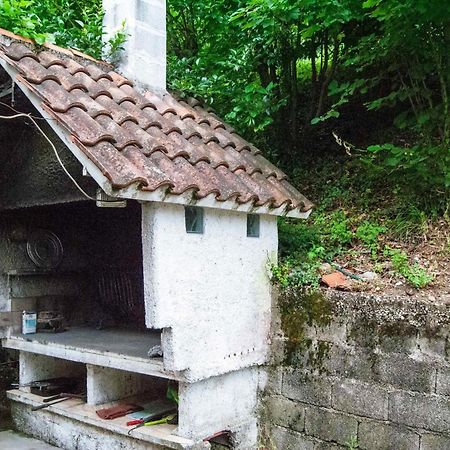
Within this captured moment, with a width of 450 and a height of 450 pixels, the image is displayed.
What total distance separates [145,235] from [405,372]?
2.19 meters

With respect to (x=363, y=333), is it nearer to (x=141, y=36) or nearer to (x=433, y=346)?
(x=433, y=346)

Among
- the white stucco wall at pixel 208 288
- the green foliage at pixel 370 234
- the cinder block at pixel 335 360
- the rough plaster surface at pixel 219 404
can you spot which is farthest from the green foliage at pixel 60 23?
the cinder block at pixel 335 360

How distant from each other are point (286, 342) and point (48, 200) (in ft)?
7.86

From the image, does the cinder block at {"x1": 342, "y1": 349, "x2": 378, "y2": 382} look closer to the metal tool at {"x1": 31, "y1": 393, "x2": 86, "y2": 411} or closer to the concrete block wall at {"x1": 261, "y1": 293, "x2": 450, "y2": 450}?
the concrete block wall at {"x1": 261, "y1": 293, "x2": 450, "y2": 450}

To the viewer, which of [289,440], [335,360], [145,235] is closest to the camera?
[145,235]

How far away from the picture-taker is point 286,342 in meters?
4.52

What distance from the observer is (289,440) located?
4.47m

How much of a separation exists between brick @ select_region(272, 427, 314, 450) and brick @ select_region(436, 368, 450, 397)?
1198mm

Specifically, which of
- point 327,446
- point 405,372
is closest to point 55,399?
point 327,446

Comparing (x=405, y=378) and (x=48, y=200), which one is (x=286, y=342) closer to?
(x=405, y=378)

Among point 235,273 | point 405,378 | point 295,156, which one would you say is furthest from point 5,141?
point 405,378

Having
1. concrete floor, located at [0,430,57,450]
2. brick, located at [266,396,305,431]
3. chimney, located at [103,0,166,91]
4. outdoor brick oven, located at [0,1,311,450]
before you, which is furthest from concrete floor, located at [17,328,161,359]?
chimney, located at [103,0,166,91]

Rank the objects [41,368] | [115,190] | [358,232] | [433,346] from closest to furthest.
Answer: [115,190] → [433,346] → [358,232] → [41,368]

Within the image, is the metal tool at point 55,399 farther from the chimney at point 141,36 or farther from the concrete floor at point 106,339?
the chimney at point 141,36
